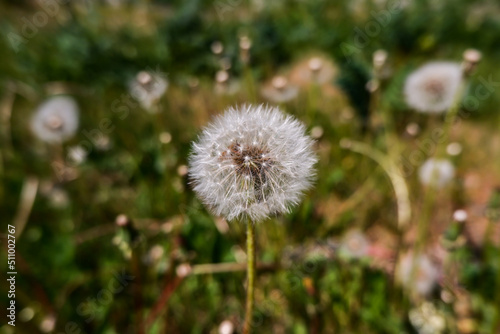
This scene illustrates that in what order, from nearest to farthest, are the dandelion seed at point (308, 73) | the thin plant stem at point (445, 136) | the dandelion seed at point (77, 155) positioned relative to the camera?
1. the thin plant stem at point (445, 136)
2. the dandelion seed at point (77, 155)
3. the dandelion seed at point (308, 73)

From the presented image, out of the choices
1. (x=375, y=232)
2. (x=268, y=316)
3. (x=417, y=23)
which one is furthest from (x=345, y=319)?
(x=417, y=23)

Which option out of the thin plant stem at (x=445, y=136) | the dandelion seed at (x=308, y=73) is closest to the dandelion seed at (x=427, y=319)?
the thin plant stem at (x=445, y=136)

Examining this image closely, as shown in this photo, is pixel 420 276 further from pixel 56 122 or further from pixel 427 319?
pixel 56 122

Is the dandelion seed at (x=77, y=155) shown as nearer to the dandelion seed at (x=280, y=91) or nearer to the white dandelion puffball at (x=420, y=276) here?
the dandelion seed at (x=280, y=91)

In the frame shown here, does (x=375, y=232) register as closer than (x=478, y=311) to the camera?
No

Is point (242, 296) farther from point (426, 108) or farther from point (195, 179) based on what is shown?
point (426, 108)

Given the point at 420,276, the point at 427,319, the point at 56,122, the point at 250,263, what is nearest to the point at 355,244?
the point at 420,276

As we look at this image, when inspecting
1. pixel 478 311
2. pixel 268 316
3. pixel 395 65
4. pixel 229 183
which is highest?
pixel 229 183
